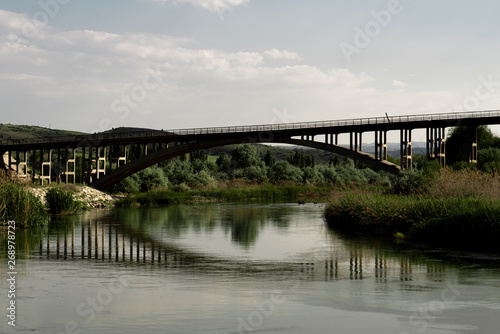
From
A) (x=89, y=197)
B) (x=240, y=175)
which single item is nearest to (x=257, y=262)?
(x=89, y=197)

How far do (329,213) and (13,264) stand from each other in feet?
66.2

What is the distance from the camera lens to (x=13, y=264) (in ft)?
65.3

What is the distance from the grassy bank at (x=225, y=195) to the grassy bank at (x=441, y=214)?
94.9ft

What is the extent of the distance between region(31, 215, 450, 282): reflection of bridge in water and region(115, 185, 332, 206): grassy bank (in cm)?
3111

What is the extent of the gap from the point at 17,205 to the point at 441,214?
20589 millimetres

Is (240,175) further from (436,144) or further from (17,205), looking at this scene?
(17,205)

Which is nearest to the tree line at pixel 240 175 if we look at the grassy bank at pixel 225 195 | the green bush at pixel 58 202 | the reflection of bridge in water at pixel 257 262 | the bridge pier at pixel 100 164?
the bridge pier at pixel 100 164

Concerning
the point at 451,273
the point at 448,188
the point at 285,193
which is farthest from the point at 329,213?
the point at 285,193

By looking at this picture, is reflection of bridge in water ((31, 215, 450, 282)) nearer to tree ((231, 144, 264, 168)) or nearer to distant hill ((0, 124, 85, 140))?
tree ((231, 144, 264, 168))

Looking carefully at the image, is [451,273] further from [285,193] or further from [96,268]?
[285,193]

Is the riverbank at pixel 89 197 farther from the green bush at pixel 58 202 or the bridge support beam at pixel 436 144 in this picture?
the bridge support beam at pixel 436 144

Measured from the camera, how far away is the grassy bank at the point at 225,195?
60.6 meters

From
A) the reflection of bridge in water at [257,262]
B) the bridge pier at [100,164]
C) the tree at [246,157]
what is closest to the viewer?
the reflection of bridge in water at [257,262]

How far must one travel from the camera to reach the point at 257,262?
68.5 feet
